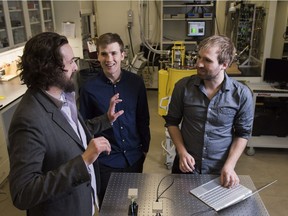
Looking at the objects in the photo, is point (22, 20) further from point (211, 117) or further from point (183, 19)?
point (211, 117)

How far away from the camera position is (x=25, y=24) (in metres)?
3.65

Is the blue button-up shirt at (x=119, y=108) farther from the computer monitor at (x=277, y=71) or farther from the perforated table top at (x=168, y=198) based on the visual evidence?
the computer monitor at (x=277, y=71)

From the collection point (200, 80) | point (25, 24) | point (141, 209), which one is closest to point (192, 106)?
point (200, 80)

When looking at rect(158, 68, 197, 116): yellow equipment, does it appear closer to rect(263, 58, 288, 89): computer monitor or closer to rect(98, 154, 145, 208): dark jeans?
rect(263, 58, 288, 89): computer monitor

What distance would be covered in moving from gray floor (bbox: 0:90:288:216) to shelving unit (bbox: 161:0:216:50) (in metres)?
2.20

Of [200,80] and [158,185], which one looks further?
[200,80]

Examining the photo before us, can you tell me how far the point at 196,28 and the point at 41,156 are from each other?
4.58 meters

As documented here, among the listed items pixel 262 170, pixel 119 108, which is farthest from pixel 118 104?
pixel 262 170

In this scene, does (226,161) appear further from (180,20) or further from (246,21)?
(180,20)

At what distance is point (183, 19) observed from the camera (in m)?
5.12

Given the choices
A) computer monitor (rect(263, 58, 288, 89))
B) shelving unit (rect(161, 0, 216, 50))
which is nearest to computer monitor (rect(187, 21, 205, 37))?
shelving unit (rect(161, 0, 216, 50))

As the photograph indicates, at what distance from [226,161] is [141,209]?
21.4 inches

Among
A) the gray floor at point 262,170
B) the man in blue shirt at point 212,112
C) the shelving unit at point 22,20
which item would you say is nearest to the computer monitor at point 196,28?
the gray floor at point 262,170

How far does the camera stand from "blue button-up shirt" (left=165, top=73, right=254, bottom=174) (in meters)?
1.47
